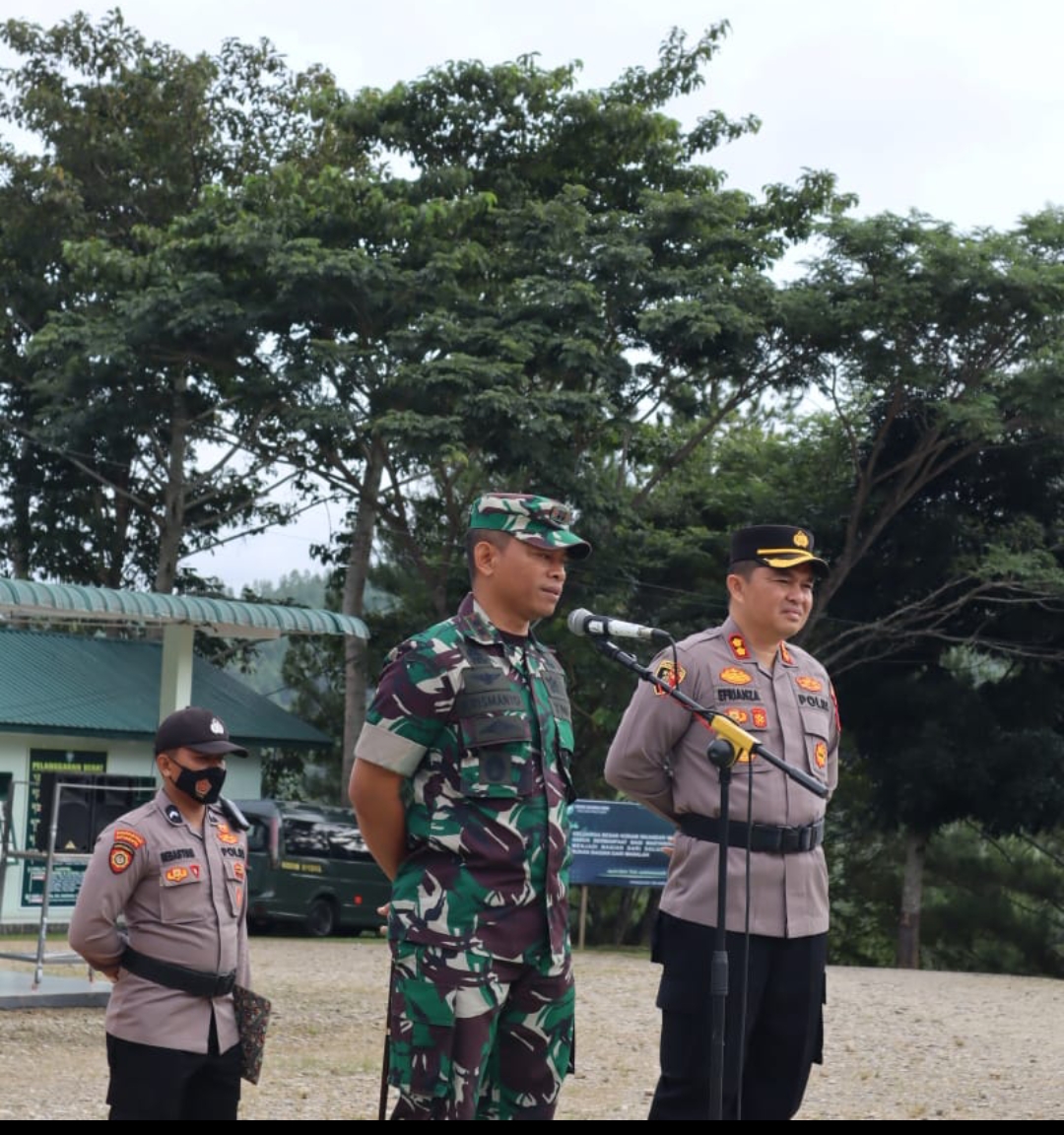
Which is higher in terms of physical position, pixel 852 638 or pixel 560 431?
pixel 560 431

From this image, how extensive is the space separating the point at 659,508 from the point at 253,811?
24.1ft

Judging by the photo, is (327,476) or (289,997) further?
(327,476)

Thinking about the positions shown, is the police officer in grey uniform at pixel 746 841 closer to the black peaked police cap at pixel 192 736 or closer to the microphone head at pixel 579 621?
the microphone head at pixel 579 621

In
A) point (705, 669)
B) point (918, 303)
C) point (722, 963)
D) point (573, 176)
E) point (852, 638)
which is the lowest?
point (722, 963)

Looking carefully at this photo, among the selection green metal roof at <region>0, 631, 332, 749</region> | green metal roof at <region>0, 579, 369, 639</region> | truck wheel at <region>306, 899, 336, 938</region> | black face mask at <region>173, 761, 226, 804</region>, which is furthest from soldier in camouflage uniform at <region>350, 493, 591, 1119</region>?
green metal roof at <region>0, 631, 332, 749</region>

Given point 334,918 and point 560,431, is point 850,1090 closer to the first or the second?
point 560,431

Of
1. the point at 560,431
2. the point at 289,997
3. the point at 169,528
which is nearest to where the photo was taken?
the point at 289,997

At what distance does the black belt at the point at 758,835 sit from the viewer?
5.10 meters

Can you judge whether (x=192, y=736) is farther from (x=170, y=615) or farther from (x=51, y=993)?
(x=170, y=615)

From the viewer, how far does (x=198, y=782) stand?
5320 millimetres

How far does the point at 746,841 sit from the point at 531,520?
131cm

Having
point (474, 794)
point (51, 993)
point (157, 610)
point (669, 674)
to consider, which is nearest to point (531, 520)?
point (474, 794)

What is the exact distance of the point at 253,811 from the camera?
23.1 m

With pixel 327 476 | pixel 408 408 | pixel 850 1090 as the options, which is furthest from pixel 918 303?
pixel 850 1090
